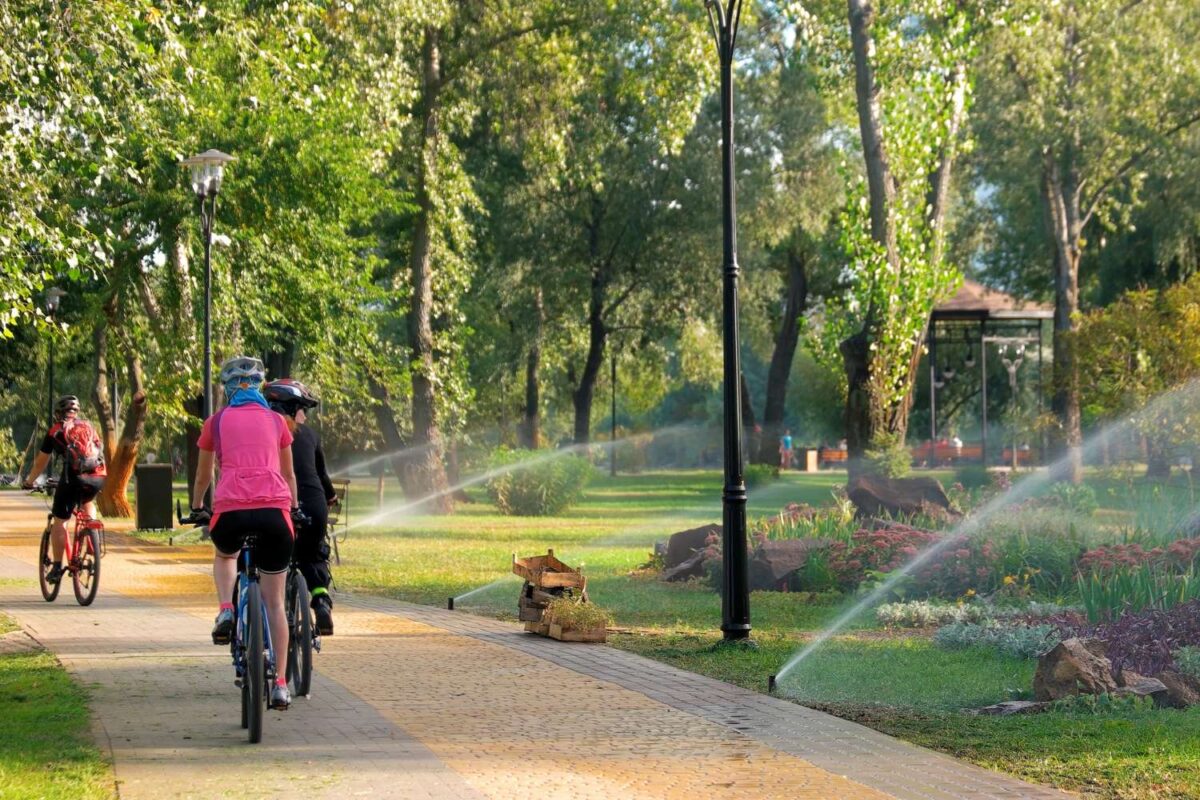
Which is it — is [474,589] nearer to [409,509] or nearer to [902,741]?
[902,741]

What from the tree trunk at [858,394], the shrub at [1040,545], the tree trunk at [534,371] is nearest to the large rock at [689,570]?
the shrub at [1040,545]

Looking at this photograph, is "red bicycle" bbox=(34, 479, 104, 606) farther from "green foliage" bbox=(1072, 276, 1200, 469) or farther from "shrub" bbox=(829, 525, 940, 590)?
"green foliage" bbox=(1072, 276, 1200, 469)

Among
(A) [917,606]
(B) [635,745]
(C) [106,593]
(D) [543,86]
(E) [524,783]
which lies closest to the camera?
(E) [524,783]

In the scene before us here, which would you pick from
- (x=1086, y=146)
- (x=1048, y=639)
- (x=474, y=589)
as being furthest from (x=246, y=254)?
(x=1086, y=146)

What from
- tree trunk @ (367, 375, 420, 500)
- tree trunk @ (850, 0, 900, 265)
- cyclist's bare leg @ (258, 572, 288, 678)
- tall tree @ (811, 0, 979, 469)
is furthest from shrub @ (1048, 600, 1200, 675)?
tree trunk @ (367, 375, 420, 500)

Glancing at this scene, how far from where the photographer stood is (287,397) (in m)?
9.10

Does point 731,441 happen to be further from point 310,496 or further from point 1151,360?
point 1151,360

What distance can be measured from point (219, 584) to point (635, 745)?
234 centimetres

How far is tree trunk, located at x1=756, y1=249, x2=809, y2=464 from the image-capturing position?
53.0m

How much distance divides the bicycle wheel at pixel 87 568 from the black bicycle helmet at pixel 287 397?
6509 millimetres

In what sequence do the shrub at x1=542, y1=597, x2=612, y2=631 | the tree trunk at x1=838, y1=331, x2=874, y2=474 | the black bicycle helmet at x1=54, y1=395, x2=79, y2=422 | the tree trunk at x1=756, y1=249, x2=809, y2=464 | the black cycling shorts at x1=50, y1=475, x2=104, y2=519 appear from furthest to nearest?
the tree trunk at x1=756, y1=249, x2=809, y2=464 → the tree trunk at x1=838, y1=331, x2=874, y2=474 → the black cycling shorts at x1=50, y1=475, x2=104, y2=519 → the black bicycle helmet at x1=54, y1=395, x2=79, y2=422 → the shrub at x1=542, y1=597, x2=612, y2=631

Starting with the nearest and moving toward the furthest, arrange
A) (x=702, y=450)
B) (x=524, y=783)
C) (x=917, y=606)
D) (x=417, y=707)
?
1. (x=524, y=783)
2. (x=417, y=707)
3. (x=917, y=606)
4. (x=702, y=450)

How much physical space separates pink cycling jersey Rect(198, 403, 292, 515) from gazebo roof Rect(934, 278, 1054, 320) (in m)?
48.6

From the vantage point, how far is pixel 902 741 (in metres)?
8.33
